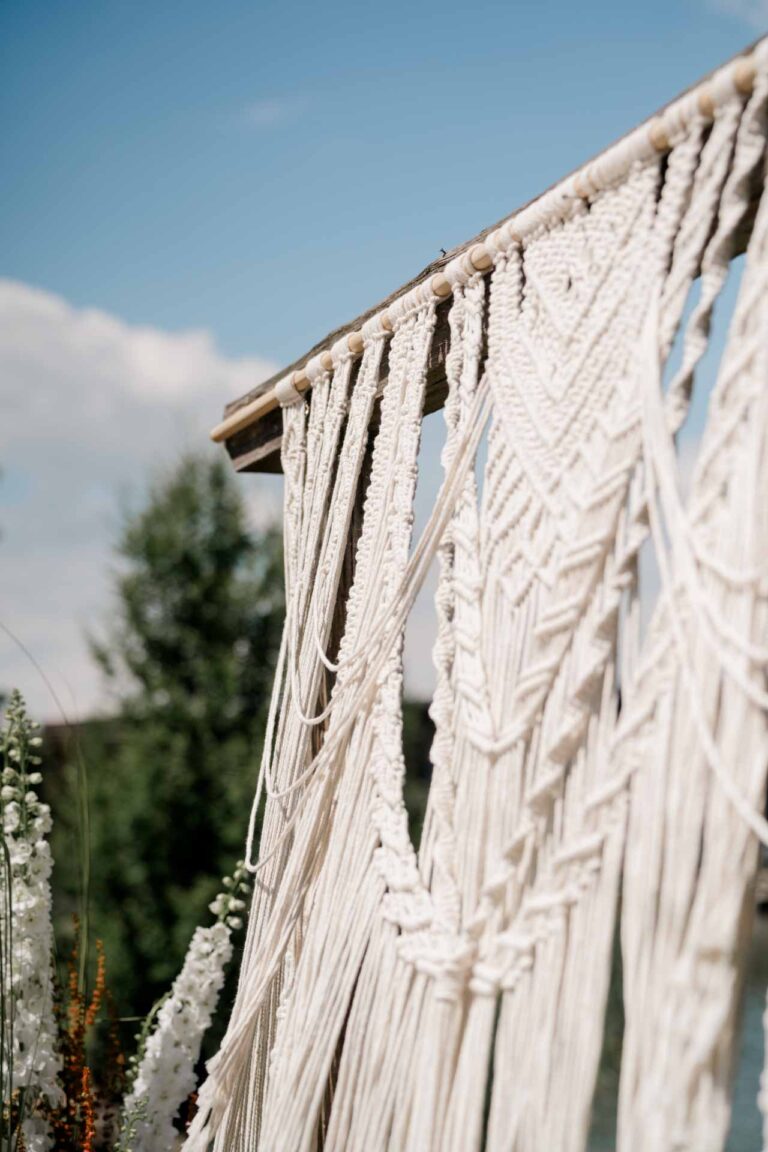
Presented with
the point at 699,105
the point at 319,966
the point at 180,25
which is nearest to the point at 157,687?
the point at 180,25

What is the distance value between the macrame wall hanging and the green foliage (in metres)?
5.32

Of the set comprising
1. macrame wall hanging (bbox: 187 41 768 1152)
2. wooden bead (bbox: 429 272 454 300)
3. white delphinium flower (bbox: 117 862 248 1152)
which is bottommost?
white delphinium flower (bbox: 117 862 248 1152)

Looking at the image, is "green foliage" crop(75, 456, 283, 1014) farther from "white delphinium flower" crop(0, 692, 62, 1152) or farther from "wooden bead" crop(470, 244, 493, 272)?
"wooden bead" crop(470, 244, 493, 272)

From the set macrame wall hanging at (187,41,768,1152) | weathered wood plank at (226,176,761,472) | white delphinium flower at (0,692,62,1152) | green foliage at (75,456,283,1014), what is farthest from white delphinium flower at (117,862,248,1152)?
green foliage at (75,456,283,1014)

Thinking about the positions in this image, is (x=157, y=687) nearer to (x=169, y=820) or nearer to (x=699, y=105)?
(x=169, y=820)

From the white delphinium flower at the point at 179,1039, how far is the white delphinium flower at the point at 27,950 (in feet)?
0.41

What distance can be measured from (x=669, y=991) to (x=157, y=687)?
6.43 m

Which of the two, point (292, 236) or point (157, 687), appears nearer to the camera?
point (292, 236)

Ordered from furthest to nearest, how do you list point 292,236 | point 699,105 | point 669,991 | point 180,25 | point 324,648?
1. point 292,236
2. point 180,25
3. point 324,648
4. point 699,105
5. point 669,991

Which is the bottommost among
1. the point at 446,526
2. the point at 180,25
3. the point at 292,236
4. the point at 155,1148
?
the point at 155,1148

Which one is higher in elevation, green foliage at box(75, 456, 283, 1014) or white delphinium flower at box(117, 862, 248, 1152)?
green foliage at box(75, 456, 283, 1014)

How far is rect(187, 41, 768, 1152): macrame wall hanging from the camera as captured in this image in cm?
64

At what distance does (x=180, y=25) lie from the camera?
537 cm

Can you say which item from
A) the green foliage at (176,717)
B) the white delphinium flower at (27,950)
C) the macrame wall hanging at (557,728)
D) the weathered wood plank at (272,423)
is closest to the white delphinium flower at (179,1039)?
the white delphinium flower at (27,950)
